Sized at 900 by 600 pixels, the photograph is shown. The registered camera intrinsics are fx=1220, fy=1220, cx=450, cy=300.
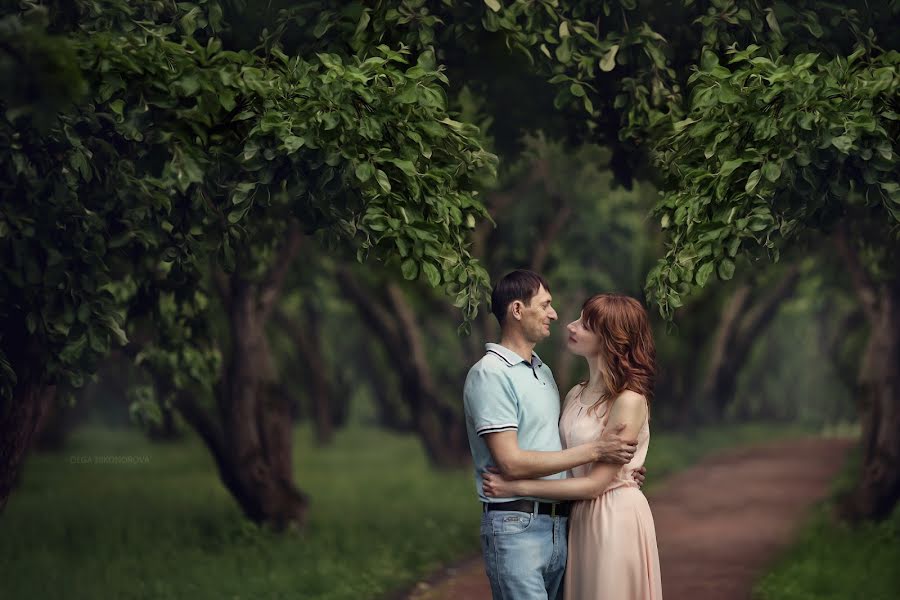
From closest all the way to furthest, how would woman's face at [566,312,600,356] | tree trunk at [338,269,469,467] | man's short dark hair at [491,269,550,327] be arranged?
man's short dark hair at [491,269,550,327] < woman's face at [566,312,600,356] < tree trunk at [338,269,469,467]

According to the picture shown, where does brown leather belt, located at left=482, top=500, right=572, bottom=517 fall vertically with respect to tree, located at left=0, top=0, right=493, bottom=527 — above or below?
below

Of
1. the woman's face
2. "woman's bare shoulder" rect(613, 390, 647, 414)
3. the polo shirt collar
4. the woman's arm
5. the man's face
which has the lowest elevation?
the woman's arm

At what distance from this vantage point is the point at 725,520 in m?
17.0

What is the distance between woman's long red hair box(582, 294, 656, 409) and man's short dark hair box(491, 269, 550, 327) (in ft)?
1.09

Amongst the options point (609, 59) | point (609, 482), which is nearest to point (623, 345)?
point (609, 482)

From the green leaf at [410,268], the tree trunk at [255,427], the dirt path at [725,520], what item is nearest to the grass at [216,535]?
the tree trunk at [255,427]

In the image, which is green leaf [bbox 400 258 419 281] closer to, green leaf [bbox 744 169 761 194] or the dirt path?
green leaf [bbox 744 169 761 194]

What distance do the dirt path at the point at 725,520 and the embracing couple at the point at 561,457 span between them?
5298 mm

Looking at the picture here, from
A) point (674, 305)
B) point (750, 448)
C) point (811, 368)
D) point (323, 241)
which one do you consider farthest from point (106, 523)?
point (811, 368)

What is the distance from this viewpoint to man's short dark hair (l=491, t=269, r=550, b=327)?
630 centimetres

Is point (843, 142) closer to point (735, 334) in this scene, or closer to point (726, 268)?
point (726, 268)

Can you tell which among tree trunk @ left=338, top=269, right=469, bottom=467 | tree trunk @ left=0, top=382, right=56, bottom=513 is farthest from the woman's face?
tree trunk @ left=338, top=269, right=469, bottom=467

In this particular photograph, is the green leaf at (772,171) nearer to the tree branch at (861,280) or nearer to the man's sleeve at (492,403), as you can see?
the man's sleeve at (492,403)

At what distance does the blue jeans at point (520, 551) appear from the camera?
6117 millimetres
